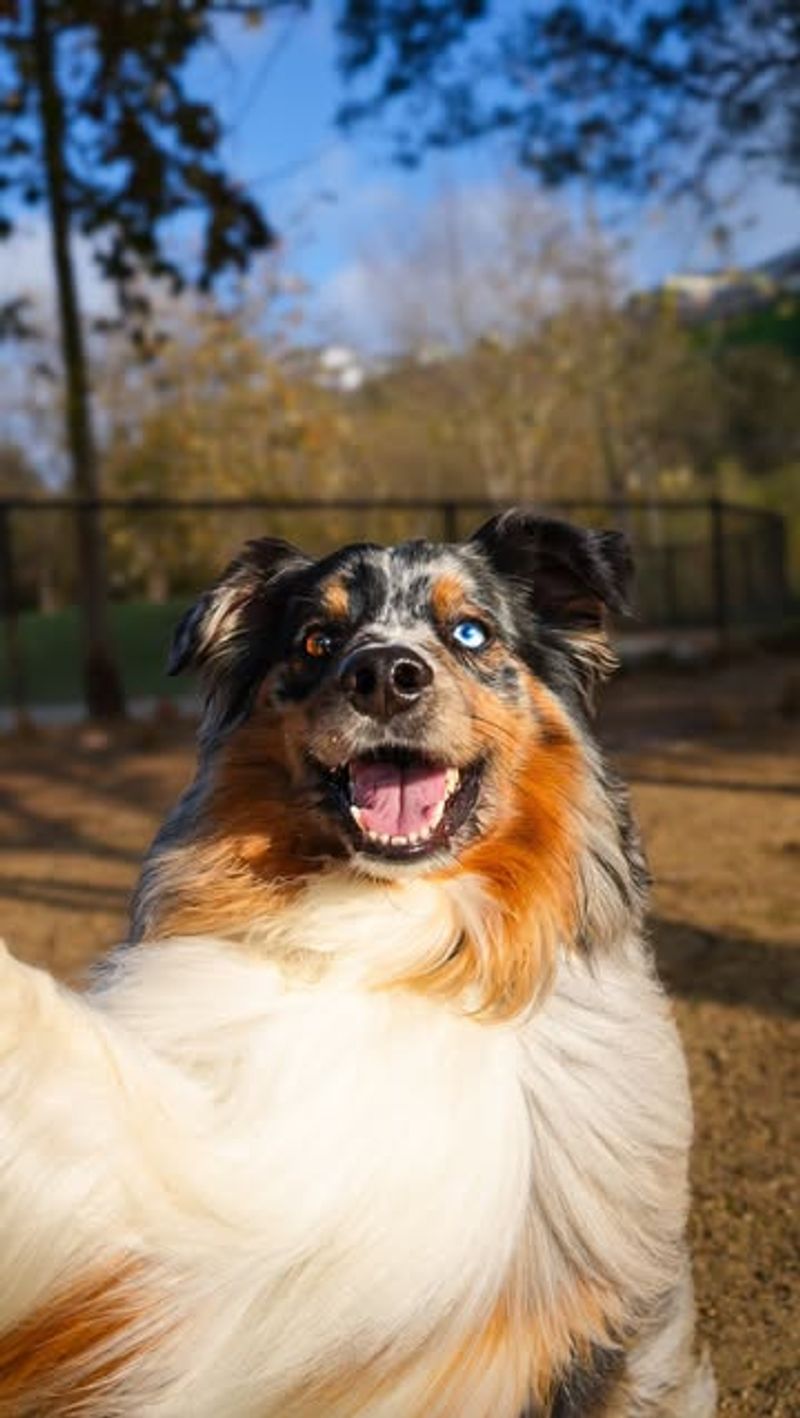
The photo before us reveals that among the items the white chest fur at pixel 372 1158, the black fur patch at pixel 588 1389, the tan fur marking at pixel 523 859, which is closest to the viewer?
the white chest fur at pixel 372 1158

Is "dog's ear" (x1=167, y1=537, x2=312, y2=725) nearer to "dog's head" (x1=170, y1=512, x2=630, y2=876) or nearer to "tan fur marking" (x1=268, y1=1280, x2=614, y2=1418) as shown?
"dog's head" (x1=170, y1=512, x2=630, y2=876)

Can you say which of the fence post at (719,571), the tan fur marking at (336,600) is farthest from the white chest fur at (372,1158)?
the fence post at (719,571)

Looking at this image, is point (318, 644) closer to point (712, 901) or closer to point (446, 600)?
point (446, 600)

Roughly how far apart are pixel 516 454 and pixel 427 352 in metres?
3.97

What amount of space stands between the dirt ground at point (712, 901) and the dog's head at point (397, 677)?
1.44 m

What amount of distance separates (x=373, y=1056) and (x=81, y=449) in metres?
14.9

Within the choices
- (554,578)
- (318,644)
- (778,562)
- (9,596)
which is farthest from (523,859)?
(778,562)

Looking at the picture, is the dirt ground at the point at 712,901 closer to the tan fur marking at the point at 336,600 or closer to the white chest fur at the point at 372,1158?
the white chest fur at the point at 372,1158

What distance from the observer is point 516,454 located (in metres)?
40.4

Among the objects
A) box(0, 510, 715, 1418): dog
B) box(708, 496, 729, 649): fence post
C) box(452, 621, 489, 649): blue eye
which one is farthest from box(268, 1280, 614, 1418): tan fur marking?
box(708, 496, 729, 649): fence post

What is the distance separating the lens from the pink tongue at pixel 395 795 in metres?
2.98

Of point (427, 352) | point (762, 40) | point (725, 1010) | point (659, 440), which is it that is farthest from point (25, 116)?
point (659, 440)

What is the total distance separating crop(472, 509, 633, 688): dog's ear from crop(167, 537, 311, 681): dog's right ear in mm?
496

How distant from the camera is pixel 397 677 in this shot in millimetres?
2936
